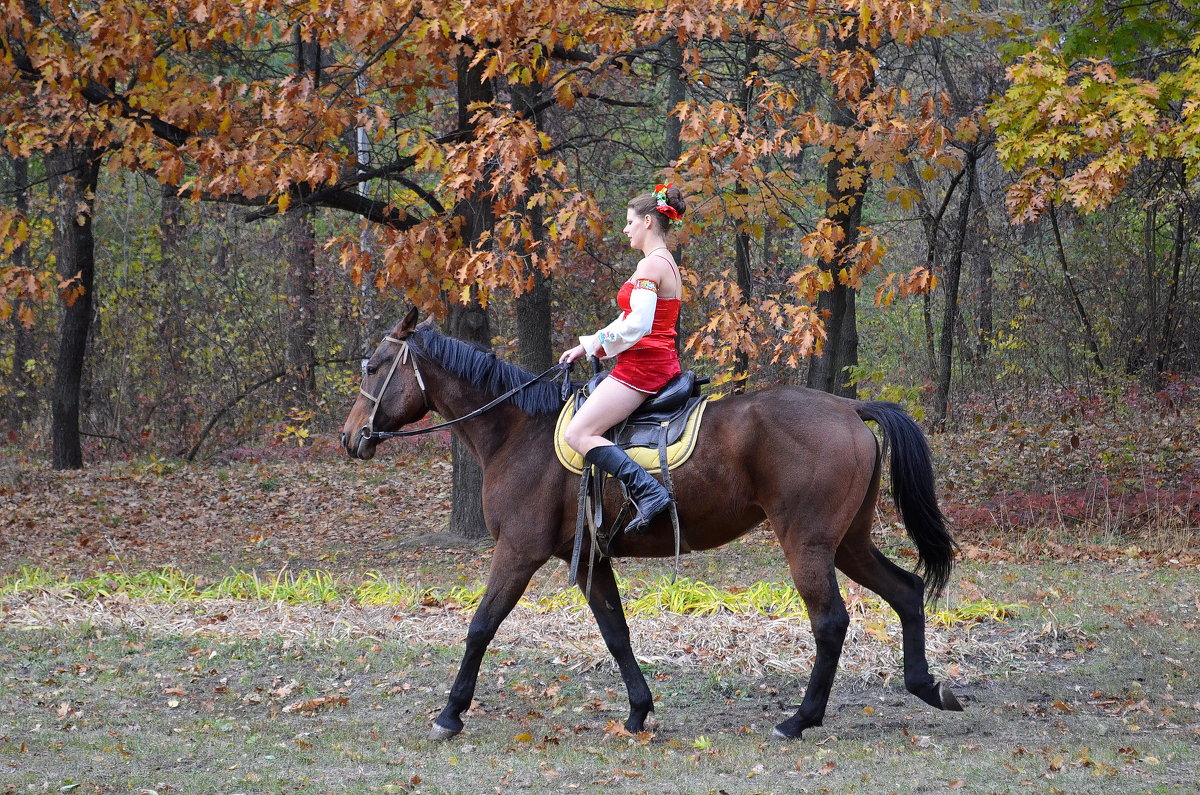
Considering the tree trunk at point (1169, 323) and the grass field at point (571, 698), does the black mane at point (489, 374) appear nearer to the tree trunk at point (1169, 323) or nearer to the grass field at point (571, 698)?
the grass field at point (571, 698)

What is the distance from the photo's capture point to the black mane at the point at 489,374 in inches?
239

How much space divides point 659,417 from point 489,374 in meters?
1.03

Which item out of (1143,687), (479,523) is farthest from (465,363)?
(479,523)

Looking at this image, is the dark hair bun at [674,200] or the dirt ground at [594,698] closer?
the dirt ground at [594,698]

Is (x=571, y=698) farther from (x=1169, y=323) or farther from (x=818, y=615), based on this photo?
(x=1169, y=323)

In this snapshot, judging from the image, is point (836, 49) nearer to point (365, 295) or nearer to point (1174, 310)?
point (1174, 310)

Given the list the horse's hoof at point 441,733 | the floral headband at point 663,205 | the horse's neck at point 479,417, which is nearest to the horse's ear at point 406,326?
the horse's neck at point 479,417

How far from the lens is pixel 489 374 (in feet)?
20.0

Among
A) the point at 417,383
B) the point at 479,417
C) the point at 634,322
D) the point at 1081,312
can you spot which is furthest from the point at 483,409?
the point at 1081,312

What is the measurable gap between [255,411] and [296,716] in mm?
14329

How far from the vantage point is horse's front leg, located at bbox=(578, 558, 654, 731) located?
→ 580 cm

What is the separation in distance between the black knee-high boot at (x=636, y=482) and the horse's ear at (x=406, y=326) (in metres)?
1.34

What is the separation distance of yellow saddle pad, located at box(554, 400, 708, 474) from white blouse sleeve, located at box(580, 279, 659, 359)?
0.52m

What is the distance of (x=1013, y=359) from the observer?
57.8 ft
